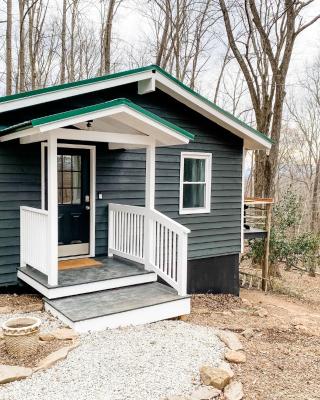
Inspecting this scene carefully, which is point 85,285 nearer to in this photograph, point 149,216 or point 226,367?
point 149,216

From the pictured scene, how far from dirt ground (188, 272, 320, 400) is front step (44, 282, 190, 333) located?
53 cm

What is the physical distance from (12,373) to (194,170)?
5.69 meters

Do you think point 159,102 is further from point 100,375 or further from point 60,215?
point 100,375

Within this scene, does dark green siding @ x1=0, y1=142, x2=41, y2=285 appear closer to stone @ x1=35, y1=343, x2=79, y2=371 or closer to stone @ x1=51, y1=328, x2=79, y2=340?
stone @ x1=51, y1=328, x2=79, y2=340

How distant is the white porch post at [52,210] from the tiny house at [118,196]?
1 cm

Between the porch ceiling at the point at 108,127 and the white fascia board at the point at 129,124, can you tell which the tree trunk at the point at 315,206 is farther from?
the porch ceiling at the point at 108,127

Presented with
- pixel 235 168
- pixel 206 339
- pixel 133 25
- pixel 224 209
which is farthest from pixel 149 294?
pixel 133 25

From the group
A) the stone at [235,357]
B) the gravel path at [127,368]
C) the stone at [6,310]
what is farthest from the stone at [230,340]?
the stone at [6,310]

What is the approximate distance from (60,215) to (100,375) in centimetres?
363

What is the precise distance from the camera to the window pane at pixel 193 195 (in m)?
8.30

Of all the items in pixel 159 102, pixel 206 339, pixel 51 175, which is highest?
pixel 159 102

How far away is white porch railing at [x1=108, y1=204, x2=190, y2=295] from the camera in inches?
227

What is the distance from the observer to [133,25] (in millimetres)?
19172

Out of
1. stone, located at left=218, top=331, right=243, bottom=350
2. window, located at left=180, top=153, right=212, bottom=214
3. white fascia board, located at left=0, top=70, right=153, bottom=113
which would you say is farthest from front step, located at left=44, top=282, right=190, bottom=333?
white fascia board, located at left=0, top=70, right=153, bottom=113
